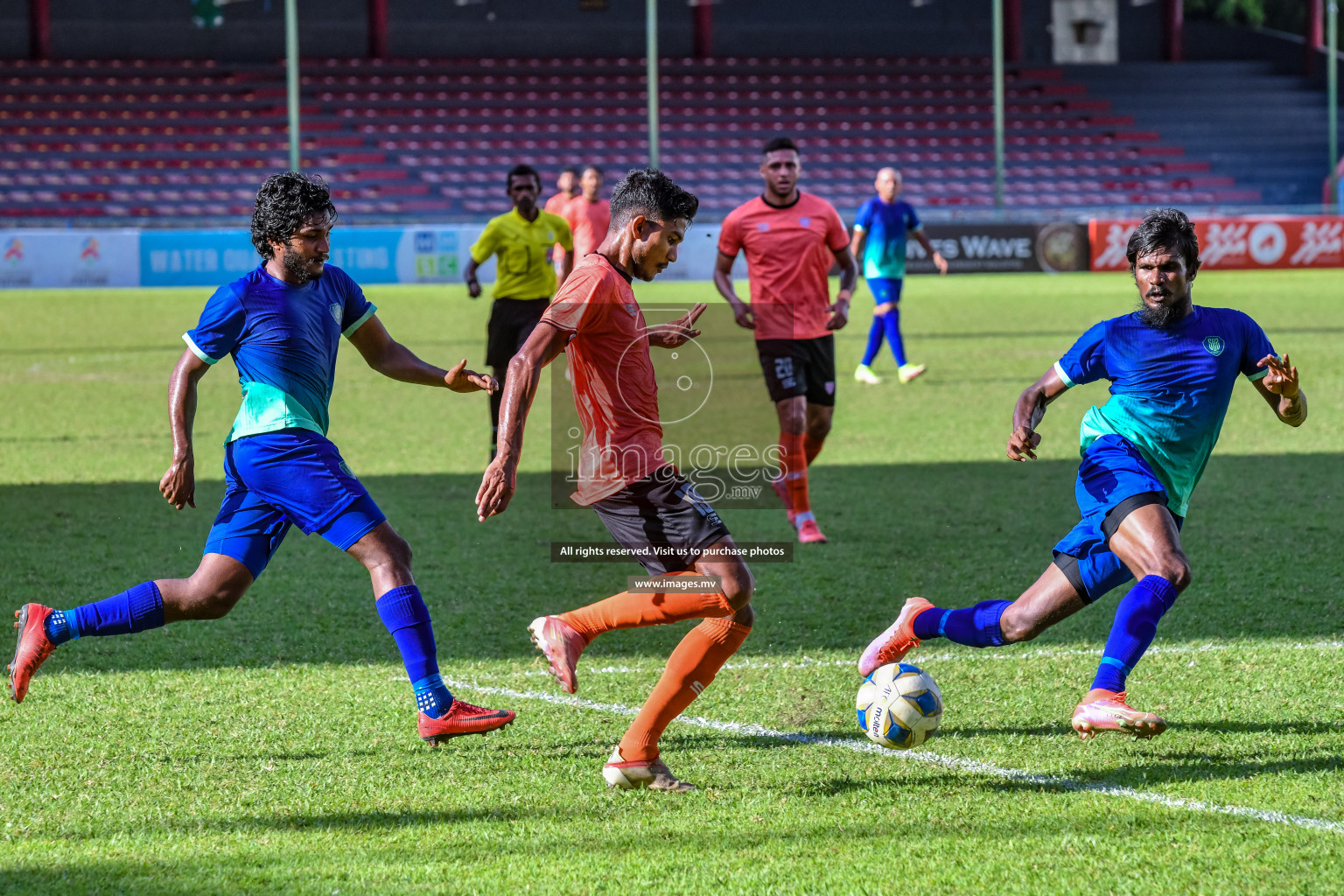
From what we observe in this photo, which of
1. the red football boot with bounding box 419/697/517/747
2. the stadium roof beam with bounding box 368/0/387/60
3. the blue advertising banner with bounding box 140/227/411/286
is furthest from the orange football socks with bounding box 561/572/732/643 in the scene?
the stadium roof beam with bounding box 368/0/387/60

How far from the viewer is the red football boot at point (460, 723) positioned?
4.41 metres

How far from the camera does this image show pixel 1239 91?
46.9 m

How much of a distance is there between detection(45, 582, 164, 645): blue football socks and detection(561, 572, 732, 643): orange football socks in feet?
4.25

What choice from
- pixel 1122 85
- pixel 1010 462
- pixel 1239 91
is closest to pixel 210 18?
pixel 1122 85

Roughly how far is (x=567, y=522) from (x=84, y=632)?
4.39m

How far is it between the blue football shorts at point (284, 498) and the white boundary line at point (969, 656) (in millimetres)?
1149

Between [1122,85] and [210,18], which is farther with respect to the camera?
[1122,85]

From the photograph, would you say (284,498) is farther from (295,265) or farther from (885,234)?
(885,234)

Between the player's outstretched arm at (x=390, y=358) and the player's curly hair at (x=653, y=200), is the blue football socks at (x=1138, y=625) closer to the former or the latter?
the player's curly hair at (x=653, y=200)

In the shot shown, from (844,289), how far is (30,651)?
15.8 feet

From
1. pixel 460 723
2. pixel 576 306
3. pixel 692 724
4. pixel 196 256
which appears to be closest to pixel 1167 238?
pixel 576 306

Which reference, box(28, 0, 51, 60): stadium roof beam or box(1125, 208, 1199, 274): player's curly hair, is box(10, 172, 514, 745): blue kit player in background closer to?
box(1125, 208, 1199, 274): player's curly hair

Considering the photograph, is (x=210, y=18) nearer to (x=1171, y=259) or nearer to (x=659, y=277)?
(x=659, y=277)

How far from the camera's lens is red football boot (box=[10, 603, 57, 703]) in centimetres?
462
